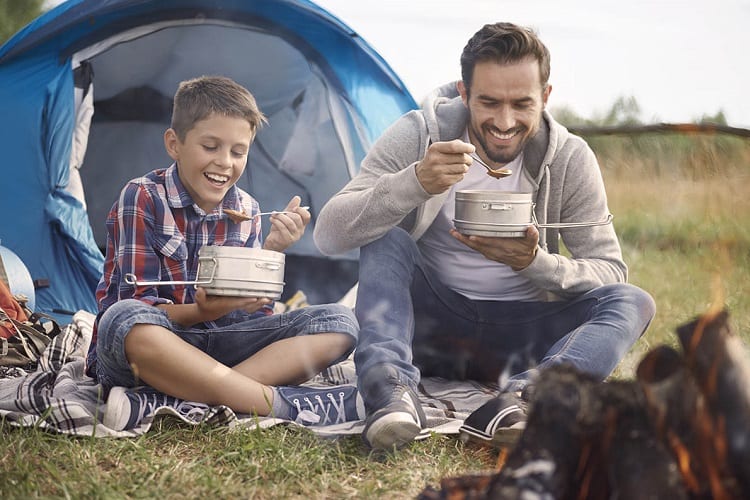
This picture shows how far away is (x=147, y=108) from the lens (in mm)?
3945

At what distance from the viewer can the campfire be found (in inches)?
43.1

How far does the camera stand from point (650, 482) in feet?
3.49

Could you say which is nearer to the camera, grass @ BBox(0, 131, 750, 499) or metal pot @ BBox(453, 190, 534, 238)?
grass @ BBox(0, 131, 750, 499)

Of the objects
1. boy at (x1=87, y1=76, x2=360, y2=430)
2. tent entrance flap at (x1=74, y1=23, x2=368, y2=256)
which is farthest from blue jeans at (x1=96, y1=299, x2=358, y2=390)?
tent entrance flap at (x1=74, y1=23, x2=368, y2=256)

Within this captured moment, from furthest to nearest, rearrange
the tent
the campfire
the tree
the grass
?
the tree, the tent, the grass, the campfire

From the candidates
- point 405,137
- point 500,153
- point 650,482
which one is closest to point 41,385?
point 405,137

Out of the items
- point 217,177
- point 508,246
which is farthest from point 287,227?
point 508,246

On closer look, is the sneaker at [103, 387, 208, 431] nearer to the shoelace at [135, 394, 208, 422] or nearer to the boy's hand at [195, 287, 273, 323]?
the shoelace at [135, 394, 208, 422]

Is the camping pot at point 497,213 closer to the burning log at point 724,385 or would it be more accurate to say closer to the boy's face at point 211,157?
the boy's face at point 211,157

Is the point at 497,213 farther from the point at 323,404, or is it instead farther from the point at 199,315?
the point at 199,315

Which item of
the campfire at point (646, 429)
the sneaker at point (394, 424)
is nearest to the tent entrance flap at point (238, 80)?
the sneaker at point (394, 424)

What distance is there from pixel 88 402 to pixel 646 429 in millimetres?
1404

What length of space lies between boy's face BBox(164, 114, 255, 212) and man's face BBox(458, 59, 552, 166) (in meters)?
0.64

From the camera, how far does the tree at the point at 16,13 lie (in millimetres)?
13992
